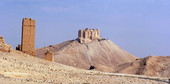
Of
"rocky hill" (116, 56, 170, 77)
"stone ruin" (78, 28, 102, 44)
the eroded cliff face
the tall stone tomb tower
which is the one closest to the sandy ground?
the tall stone tomb tower

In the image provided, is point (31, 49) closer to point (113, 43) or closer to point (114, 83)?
point (114, 83)

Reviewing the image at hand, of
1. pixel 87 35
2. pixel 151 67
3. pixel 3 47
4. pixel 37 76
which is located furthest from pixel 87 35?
pixel 37 76

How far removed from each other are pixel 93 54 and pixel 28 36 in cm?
5593

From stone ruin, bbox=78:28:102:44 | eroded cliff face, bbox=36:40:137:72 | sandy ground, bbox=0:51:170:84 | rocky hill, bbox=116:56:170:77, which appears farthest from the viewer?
stone ruin, bbox=78:28:102:44

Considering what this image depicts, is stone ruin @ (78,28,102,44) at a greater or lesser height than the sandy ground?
greater

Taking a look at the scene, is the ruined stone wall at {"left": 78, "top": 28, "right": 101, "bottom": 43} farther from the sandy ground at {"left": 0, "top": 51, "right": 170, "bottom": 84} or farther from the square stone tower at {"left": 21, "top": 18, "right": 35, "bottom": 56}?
the sandy ground at {"left": 0, "top": 51, "right": 170, "bottom": 84}

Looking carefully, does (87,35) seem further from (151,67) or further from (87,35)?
(151,67)

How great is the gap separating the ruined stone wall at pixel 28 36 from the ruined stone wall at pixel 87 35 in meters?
61.7

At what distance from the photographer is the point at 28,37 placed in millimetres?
25672

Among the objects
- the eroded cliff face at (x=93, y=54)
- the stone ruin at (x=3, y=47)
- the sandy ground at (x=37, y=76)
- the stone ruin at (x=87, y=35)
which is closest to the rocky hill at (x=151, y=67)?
the eroded cliff face at (x=93, y=54)

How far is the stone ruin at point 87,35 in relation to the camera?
88.0m

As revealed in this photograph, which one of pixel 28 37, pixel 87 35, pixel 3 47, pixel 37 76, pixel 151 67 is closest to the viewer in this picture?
pixel 37 76

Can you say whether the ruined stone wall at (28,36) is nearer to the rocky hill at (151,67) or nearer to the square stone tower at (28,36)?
the square stone tower at (28,36)

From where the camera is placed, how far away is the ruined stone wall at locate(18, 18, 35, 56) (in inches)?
1004
